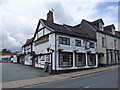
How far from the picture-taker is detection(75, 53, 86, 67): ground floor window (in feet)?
59.6

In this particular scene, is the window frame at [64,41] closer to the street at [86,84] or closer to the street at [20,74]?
the street at [20,74]

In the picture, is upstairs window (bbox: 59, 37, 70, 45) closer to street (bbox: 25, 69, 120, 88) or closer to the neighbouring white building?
street (bbox: 25, 69, 120, 88)

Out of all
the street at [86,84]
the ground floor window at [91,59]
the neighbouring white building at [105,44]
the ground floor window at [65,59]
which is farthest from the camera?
the neighbouring white building at [105,44]

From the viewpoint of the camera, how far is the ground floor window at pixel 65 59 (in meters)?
16.1

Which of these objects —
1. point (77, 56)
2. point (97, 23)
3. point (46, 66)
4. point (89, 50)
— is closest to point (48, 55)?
point (46, 66)

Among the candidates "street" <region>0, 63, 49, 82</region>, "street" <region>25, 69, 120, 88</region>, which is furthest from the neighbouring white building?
"street" <region>25, 69, 120, 88</region>

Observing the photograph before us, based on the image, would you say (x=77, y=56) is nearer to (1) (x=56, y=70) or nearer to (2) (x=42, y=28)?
(1) (x=56, y=70)

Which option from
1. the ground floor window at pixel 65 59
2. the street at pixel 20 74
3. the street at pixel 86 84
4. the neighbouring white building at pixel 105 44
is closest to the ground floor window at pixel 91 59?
the neighbouring white building at pixel 105 44

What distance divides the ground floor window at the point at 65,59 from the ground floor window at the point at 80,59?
1.19 meters

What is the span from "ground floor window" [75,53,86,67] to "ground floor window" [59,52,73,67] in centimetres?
119

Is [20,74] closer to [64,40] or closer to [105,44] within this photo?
[64,40]

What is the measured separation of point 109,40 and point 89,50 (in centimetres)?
862

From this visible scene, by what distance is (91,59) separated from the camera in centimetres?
2144

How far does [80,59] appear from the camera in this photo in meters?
19.0
